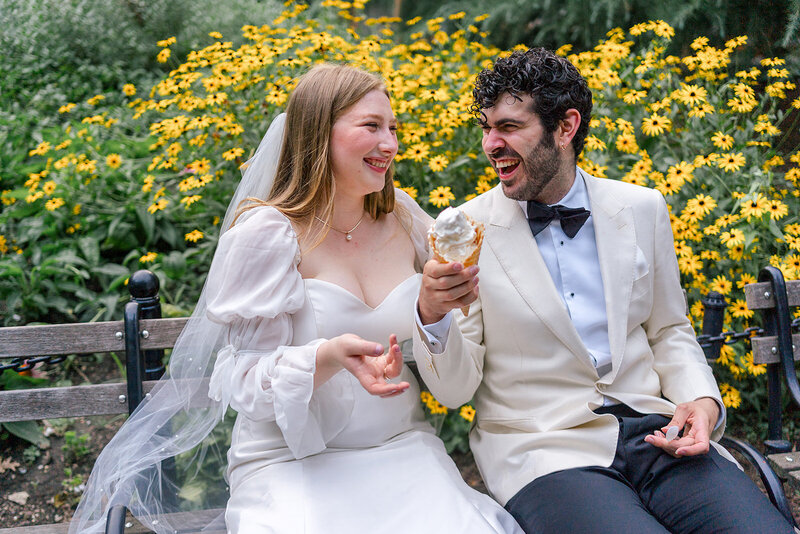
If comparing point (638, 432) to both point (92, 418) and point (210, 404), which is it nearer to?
point (210, 404)

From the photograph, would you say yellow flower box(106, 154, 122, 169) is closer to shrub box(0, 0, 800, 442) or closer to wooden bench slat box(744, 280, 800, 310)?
shrub box(0, 0, 800, 442)

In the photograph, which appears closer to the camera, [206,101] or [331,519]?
[331,519]

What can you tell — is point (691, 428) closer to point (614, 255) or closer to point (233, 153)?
point (614, 255)

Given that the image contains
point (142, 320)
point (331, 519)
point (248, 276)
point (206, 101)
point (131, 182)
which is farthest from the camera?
point (131, 182)

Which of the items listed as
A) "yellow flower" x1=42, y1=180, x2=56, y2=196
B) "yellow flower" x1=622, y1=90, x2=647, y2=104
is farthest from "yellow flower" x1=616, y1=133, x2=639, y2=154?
"yellow flower" x1=42, y1=180, x2=56, y2=196

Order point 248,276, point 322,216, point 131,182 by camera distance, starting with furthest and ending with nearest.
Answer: point 131,182 → point 322,216 → point 248,276

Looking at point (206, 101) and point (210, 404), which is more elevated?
point (206, 101)

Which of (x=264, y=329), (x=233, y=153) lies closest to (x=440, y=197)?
(x=233, y=153)

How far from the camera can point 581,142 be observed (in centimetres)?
258

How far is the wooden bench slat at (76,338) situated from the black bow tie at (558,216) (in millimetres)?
1307

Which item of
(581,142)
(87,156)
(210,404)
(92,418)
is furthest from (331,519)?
(87,156)

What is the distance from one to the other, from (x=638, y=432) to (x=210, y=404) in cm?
147

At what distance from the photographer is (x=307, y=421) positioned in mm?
2119

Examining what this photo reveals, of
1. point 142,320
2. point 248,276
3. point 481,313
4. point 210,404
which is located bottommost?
point 210,404
